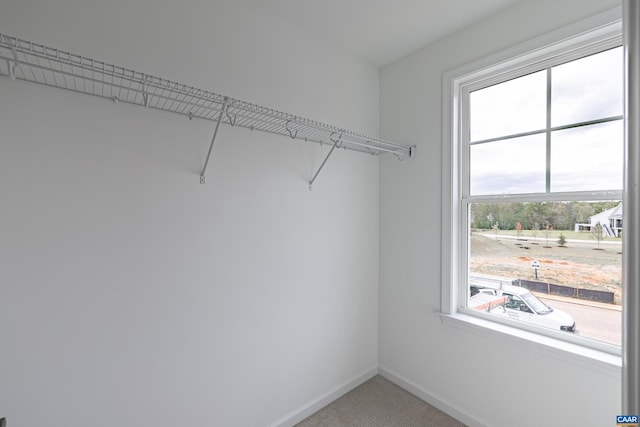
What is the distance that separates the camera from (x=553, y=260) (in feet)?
5.27

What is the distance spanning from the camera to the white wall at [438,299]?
4.82 ft

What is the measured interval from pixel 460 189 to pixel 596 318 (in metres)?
0.96

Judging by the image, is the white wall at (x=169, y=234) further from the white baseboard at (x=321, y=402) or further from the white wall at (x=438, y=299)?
the white wall at (x=438, y=299)

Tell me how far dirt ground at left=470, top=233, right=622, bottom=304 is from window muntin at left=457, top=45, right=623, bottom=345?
32 mm

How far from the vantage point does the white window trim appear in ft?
4.57

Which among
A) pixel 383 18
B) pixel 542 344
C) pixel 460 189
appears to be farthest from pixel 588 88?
pixel 542 344

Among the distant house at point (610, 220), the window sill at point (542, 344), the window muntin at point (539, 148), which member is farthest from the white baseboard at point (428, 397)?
the distant house at point (610, 220)

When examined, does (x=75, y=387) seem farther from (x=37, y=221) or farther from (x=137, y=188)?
(x=137, y=188)

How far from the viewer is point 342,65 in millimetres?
2100

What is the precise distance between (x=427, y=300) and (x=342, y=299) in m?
0.60

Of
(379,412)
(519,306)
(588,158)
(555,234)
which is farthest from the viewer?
(379,412)

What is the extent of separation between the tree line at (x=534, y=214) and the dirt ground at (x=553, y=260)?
3.1 inches

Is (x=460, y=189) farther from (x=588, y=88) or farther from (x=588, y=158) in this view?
(x=588, y=88)

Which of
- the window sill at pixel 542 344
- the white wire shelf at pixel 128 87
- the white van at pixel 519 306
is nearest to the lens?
the white wire shelf at pixel 128 87
